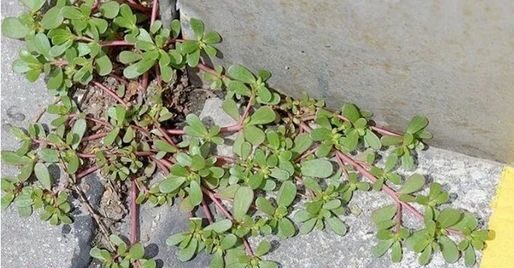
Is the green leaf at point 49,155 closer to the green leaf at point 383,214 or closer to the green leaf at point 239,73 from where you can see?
the green leaf at point 239,73

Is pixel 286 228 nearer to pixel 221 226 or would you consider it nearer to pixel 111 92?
pixel 221 226

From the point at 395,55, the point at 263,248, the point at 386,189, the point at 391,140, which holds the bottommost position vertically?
the point at 263,248

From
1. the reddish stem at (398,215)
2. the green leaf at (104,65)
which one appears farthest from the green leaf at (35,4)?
the reddish stem at (398,215)

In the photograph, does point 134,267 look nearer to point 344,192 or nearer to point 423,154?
point 344,192

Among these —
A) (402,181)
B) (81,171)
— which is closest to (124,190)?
(81,171)

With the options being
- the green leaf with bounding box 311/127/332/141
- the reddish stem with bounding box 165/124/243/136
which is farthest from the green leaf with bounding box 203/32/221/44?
the green leaf with bounding box 311/127/332/141

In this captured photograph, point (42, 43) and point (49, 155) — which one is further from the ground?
point (42, 43)

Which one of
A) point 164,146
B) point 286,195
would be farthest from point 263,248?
point 164,146
